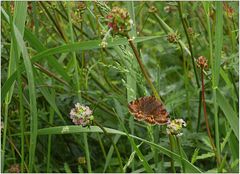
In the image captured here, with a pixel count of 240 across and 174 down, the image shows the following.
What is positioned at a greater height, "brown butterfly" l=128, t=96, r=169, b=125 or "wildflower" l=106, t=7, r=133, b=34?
"wildflower" l=106, t=7, r=133, b=34

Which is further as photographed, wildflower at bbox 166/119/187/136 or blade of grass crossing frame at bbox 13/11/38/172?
blade of grass crossing frame at bbox 13/11/38/172

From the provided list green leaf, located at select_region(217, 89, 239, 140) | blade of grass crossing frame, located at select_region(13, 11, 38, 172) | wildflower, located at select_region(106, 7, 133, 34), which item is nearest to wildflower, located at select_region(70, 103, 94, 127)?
blade of grass crossing frame, located at select_region(13, 11, 38, 172)

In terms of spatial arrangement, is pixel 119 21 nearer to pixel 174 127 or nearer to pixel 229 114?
pixel 174 127

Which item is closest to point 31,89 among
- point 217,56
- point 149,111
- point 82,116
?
point 82,116

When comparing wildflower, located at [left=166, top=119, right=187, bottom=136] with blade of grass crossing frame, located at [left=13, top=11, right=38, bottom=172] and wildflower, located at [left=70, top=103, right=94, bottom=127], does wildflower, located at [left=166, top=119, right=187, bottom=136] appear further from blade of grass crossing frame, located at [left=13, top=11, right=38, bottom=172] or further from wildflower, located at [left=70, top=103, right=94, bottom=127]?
blade of grass crossing frame, located at [left=13, top=11, right=38, bottom=172]

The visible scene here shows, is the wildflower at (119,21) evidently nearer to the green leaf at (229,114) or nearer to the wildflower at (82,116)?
the wildflower at (82,116)

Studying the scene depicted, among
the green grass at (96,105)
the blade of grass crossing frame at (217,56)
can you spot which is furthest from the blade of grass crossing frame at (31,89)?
the blade of grass crossing frame at (217,56)

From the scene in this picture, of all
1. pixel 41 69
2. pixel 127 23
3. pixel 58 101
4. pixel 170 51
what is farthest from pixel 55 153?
pixel 127 23
